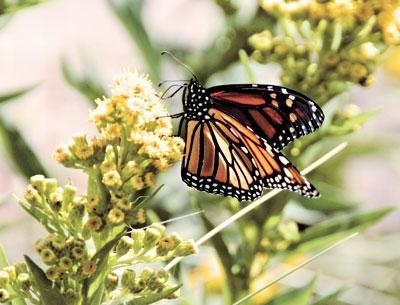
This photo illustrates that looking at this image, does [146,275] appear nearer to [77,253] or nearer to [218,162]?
[77,253]

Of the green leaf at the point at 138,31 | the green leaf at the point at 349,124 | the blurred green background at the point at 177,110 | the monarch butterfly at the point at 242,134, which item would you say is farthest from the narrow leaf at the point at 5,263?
the green leaf at the point at 138,31

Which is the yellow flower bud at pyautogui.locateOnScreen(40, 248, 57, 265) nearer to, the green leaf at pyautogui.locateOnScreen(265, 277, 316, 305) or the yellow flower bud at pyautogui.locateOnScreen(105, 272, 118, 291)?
the yellow flower bud at pyautogui.locateOnScreen(105, 272, 118, 291)

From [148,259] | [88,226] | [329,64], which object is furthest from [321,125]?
[88,226]

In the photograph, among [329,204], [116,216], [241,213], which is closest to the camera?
[116,216]

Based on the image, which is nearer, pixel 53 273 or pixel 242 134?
pixel 53 273

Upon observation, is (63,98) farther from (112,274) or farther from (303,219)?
(112,274)

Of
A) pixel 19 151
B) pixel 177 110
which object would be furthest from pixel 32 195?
pixel 177 110

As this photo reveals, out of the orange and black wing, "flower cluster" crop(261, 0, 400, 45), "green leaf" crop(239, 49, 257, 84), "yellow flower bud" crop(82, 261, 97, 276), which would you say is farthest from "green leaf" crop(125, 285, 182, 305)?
"flower cluster" crop(261, 0, 400, 45)
